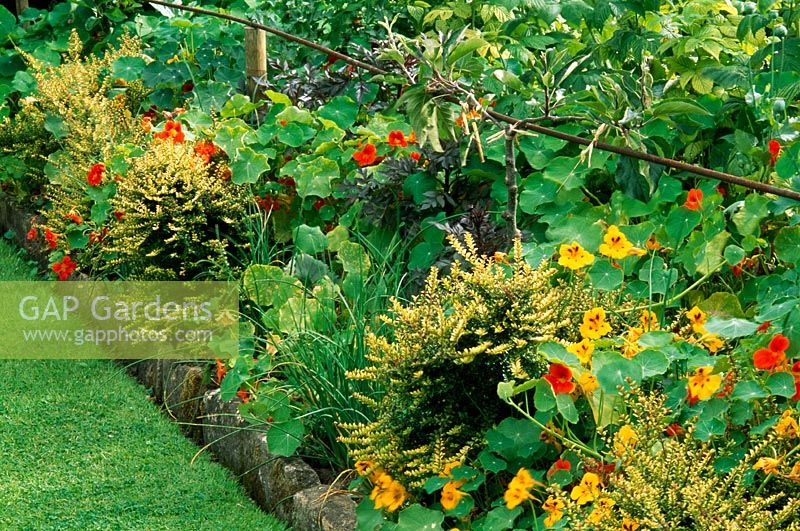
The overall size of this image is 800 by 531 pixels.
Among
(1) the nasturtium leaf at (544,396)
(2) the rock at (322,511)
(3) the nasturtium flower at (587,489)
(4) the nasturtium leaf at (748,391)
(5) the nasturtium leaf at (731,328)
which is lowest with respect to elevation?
(2) the rock at (322,511)

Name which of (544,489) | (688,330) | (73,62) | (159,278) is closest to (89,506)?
(159,278)

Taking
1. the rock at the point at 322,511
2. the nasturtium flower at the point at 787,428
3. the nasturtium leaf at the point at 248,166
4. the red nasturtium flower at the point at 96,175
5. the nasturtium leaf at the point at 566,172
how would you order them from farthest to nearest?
the red nasturtium flower at the point at 96,175
the nasturtium leaf at the point at 248,166
the nasturtium leaf at the point at 566,172
the rock at the point at 322,511
the nasturtium flower at the point at 787,428

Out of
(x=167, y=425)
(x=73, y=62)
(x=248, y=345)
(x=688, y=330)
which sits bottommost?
(x=167, y=425)

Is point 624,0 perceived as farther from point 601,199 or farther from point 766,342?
point 766,342

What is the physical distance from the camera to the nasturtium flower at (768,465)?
2037 millimetres

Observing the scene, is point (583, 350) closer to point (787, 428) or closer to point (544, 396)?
point (544, 396)

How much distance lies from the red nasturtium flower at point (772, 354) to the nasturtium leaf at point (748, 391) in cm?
4

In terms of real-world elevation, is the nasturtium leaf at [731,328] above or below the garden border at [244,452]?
above

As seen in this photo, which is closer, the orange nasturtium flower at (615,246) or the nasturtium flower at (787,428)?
the nasturtium flower at (787,428)

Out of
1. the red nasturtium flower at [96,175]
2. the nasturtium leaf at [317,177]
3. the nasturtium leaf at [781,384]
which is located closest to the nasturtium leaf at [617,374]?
the nasturtium leaf at [781,384]

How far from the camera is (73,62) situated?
5707 mm

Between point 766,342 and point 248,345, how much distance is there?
70.3 inches

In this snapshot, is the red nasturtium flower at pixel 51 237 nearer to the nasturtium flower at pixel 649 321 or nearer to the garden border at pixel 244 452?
the garden border at pixel 244 452

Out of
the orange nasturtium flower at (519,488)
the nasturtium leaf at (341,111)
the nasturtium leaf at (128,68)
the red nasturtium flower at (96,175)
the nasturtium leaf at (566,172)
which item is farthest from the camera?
the nasturtium leaf at (128,68)
